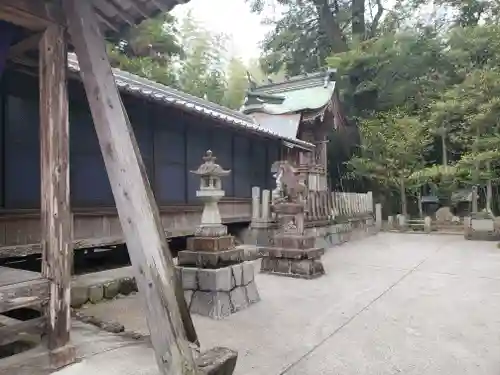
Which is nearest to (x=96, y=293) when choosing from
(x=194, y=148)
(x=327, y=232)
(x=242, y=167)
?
(x=194, y=148)

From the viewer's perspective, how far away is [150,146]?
7871 millimetres

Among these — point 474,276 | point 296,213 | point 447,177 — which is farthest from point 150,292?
point 447,177

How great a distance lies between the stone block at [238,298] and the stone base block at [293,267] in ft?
7.21

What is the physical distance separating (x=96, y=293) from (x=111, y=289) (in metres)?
0.27

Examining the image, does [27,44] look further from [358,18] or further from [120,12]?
[358,18]

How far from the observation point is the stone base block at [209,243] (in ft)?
17.8

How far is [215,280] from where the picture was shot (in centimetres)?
519

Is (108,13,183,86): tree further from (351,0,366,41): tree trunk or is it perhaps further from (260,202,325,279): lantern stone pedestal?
(351,0,366,41): tree trunk

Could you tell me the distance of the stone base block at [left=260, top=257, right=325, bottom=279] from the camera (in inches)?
299

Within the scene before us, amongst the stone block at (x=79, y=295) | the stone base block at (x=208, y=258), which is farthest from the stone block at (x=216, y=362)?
the stone block at (x=79, y=295)

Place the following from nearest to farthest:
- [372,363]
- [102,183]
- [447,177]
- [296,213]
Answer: [372,363] → [102,183] → [296,213] → [447,177]

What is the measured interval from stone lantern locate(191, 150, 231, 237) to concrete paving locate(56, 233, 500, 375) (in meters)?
1.13

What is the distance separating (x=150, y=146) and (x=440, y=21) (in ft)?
70.4

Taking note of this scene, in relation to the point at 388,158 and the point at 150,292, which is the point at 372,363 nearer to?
the point at 150,292
